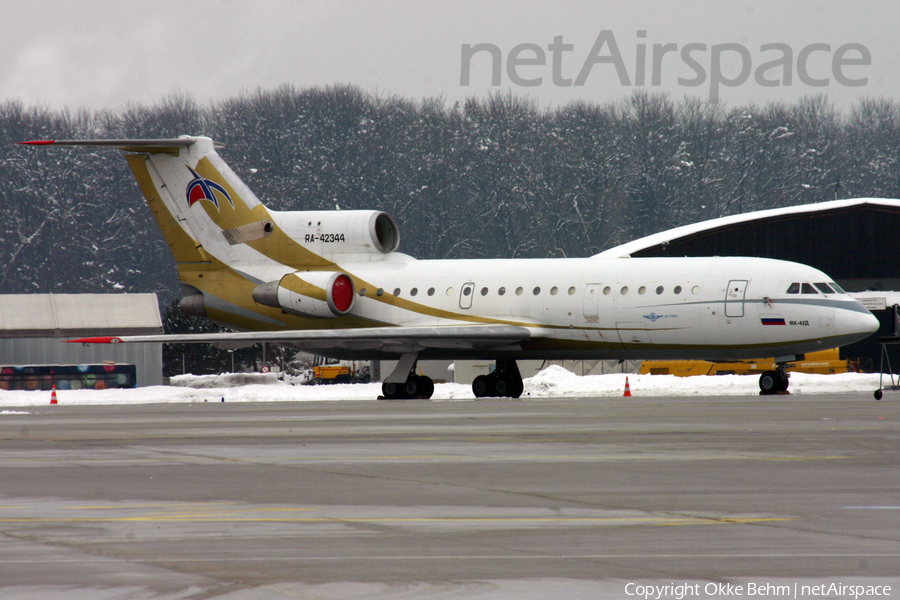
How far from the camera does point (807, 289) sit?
2727cm

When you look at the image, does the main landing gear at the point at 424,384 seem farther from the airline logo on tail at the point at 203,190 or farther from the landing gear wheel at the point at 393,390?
the airline logo on tail at the point at 203,190

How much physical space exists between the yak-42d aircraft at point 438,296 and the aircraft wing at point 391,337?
0.05m

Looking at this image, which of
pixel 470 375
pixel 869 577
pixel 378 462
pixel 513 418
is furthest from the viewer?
pixel 470 375

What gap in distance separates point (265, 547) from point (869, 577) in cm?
333

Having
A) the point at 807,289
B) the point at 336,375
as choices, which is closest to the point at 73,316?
the point at 336,375

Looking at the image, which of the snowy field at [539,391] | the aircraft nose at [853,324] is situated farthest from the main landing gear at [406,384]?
the aircraft nose at [853,324]

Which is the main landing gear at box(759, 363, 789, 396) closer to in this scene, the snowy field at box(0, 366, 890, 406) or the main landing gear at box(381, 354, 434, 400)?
the snowy field at box(0, 366, 890, 406)

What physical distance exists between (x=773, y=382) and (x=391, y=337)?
31.0ft

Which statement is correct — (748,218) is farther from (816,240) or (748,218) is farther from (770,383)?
(770,383)

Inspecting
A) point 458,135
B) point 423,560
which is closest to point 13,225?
point 458,135

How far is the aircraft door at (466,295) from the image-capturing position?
30859 millimetres

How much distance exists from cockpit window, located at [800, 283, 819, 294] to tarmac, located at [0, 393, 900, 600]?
1183cm

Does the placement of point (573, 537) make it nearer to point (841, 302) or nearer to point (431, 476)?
point (431, 476)

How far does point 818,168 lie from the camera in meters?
89.7
